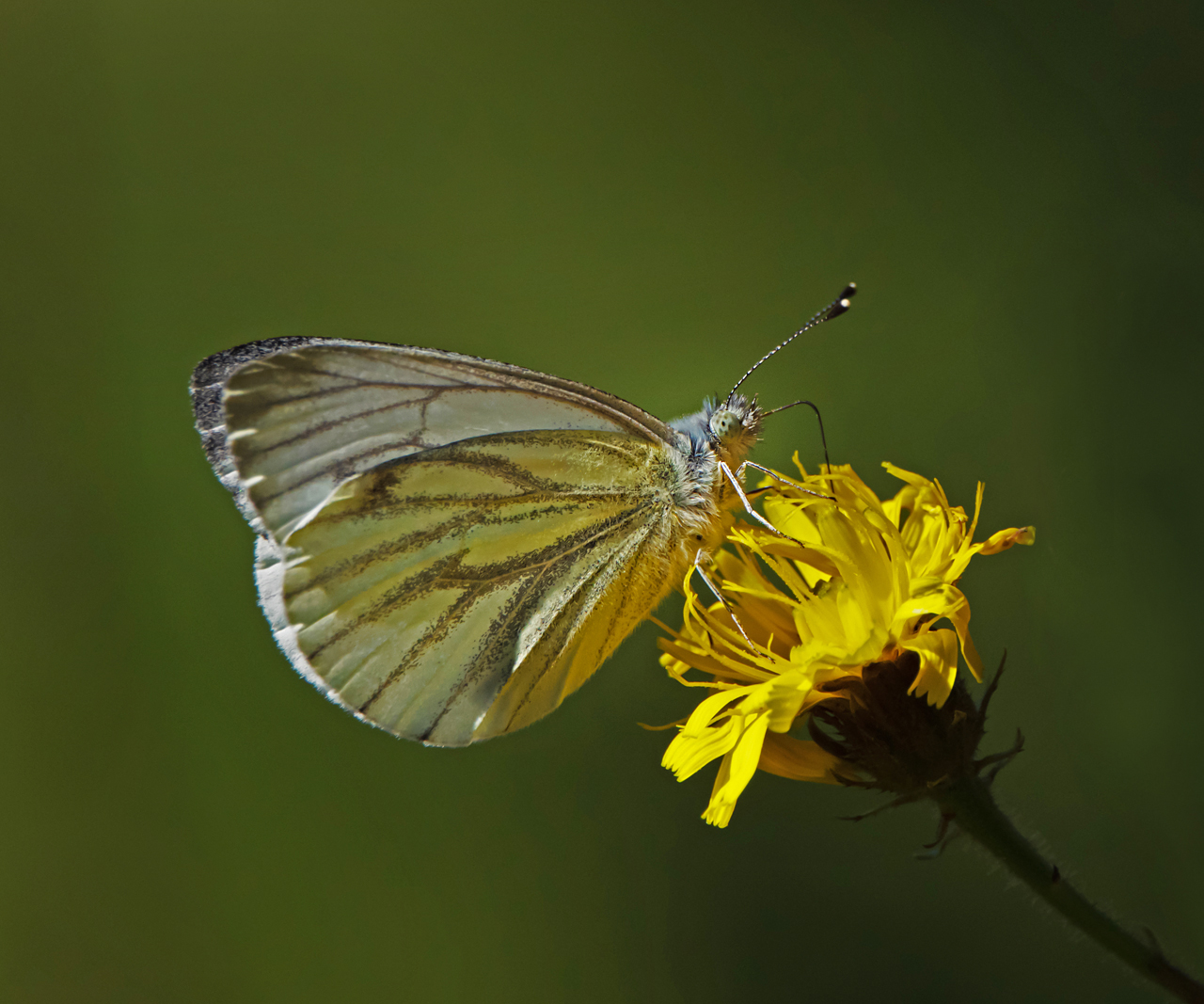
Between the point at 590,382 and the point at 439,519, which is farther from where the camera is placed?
the point at 590,382

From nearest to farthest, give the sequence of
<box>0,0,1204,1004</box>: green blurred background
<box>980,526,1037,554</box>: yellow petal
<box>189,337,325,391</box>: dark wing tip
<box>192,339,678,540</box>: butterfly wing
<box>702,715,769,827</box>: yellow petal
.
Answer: <box>702,715,769,827</box>: yellow petal → <box>980,526,1037,554</box>: yellow petal → <box>192,339,678,540</box>: butterfly wing → <box>189,337,325,391</box>: dark wing tip → <box>0,0,1204,1004</box>: green blurred background

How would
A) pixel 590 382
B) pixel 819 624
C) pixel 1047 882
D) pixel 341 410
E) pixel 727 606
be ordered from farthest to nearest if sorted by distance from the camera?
1. pixel 590 382
2. pixel 341 410
3. pixel 727 606
4. pixel 819 624
5. pixel 1047 882

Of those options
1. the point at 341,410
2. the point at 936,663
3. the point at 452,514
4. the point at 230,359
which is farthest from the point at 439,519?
the point at 936,663

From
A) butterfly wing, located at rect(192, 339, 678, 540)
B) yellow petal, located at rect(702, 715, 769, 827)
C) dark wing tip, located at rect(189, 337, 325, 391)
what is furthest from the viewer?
dark wing tip, located at rect(189, 337, 325, 391)

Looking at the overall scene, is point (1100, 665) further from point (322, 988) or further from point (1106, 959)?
point (322, 988)

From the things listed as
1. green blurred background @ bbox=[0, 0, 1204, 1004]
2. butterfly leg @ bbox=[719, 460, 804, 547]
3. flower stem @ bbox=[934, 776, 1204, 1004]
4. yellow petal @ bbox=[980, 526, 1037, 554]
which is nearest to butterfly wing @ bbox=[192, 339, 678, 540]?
butterfly leg @ bbox=[719, 460, 804, 547]

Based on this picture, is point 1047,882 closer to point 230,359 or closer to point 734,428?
point 734,428

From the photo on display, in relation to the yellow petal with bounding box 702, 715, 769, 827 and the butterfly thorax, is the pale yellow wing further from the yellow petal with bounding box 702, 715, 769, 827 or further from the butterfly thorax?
the yellow petal with bounding box 702, 715, 769, 827

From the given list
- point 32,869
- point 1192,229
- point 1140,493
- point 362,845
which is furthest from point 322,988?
point 1192,229
